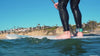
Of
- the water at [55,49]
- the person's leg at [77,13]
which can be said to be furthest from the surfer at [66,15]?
the water at [55,49]

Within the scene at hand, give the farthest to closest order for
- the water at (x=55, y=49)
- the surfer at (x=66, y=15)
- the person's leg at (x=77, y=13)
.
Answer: the person's leg at (x=77, y=13) → the surfer at (x=66, y=15) → the water at (x=55, y=49)

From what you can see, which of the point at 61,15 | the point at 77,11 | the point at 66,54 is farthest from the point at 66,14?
the point at 66,54

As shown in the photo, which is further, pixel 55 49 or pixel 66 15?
pixel 66 15

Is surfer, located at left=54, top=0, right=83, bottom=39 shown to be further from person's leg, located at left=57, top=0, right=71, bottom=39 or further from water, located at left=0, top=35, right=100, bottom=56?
water, located at left=0, top=35, right=100, bottom=56

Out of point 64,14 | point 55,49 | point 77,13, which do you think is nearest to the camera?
point 55,49

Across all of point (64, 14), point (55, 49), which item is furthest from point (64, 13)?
point (55, 49)

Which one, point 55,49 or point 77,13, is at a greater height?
point 77,13

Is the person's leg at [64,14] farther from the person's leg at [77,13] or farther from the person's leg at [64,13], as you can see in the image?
the person's leg at [77,13]

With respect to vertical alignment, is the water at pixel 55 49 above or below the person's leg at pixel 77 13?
below

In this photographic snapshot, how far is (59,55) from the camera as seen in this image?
187 centimetres

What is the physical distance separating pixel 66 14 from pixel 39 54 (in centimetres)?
200

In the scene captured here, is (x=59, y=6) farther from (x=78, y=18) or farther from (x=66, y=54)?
(x=66, y=54)

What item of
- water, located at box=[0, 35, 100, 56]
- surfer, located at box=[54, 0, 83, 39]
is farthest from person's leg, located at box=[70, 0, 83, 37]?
water, located at box=[0, 35, 100, 56]

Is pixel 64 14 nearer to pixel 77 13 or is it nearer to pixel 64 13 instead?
pixel 64 13
